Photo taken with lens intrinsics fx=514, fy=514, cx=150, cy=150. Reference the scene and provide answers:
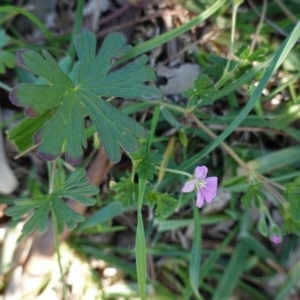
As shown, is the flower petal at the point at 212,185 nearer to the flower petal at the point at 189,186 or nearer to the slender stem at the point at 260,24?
the flower petal at the point at 189,186

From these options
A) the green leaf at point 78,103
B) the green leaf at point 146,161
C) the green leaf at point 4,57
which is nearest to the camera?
the green leaf at point 78,103

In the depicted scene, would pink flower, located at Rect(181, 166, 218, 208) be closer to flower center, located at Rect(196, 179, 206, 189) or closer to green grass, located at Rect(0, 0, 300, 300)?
flower center, located at Rect(196, 179, 206, 189)

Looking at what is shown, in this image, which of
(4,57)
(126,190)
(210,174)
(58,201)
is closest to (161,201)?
(126,190)

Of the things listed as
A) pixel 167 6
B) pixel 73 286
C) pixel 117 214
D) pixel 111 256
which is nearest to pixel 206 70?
pixel 167 6

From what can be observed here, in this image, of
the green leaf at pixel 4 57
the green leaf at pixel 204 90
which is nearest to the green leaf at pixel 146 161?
the green leaf at pixel 204 90

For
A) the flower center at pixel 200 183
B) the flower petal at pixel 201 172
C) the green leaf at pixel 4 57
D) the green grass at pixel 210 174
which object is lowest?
the green grass at pixel 210 174

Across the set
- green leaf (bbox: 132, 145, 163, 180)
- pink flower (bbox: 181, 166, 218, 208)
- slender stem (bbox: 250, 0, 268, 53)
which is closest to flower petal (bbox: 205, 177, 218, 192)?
pink flower (bbox: 181, 166, 218, 208)

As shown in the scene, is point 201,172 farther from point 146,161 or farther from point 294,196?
point 294,196
